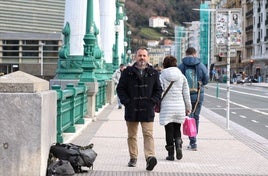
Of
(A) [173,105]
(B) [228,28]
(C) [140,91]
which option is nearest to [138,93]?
(C) [140,91]

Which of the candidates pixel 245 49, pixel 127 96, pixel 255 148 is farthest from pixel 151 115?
pixel 245 49

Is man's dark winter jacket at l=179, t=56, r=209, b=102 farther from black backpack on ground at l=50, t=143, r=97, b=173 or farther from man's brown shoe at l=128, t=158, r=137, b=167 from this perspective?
black backpack on ground at l=50, t=143, r=97, b=173

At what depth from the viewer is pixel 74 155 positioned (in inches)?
327

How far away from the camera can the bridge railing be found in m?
11.1

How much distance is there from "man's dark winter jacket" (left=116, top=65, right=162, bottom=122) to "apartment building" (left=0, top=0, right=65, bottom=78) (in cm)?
11135

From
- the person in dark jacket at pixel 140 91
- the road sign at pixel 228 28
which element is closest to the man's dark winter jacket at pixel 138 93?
the person in dark jacket at pixel 140 91

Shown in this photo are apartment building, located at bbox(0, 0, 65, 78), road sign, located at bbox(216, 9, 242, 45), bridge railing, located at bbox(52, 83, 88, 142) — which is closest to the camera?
bridge railing, located at bbox(52, 83, 88, 142)

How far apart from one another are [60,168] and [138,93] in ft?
5.81

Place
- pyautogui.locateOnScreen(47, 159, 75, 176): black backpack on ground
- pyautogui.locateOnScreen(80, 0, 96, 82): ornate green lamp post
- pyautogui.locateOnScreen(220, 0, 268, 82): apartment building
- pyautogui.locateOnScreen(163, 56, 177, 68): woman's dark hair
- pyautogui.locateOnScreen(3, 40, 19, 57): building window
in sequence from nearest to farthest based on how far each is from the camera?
1. pyautogui.locateOnScreen(47, 159, 75, 176): black backpack on ground
2. pyautogui.locateOnScreen(163, 56, 177, 68): woman's dark hair
3. pyautogui.locateOnScreen(80, 0, 96, 82): ornate green lamp post
4. pyautogui.locateOnScreen(220, 0, 268, 82): apartment building
5. pyautogui.locateOnScreen(3, 40, 19, 57): building window

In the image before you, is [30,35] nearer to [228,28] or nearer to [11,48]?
[11,48]

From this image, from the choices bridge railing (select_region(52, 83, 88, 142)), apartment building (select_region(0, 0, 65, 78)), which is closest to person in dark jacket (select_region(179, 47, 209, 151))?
bridge railing (select_region(52, 83, 88, 142))

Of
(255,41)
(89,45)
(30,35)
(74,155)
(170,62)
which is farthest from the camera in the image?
(30,35)

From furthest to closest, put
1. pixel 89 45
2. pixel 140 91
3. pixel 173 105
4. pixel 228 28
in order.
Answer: pixel 89 45 < pixel 228 28 < pixel 173 105 < pixel 140 91

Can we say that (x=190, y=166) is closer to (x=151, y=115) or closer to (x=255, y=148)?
(x=151, y=115)
